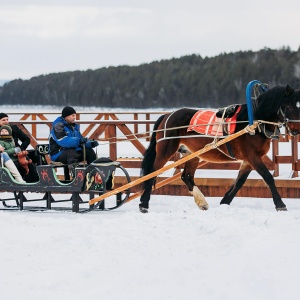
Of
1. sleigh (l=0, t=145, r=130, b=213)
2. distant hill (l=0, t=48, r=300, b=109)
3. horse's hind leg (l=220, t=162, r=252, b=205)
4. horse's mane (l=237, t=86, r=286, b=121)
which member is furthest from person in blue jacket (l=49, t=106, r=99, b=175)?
Answer: distant hill (l=0, t=48, r=300, b=109)

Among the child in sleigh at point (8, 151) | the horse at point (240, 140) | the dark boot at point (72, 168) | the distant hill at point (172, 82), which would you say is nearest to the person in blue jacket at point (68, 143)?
the dark boot at point (72, 168)

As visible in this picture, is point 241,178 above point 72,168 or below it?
below

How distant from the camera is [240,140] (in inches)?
440

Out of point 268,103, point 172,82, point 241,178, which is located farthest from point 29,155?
point 172,82

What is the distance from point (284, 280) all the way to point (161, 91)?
148 feet

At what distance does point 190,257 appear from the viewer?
815cm

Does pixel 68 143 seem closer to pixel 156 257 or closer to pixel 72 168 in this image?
pixel 72 168

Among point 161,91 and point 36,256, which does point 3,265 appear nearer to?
point 36,256

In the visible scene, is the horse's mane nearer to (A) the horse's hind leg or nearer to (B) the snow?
(A) the horse's hind leg

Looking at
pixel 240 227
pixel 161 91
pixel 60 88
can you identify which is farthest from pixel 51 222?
pixel 60 88

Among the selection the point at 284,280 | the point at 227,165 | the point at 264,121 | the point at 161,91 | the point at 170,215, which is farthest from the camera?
the point at 161,91

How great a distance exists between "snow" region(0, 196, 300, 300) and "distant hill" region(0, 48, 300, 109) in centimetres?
3831

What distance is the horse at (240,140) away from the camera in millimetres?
10844

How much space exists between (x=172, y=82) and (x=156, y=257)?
4401 centimetres
